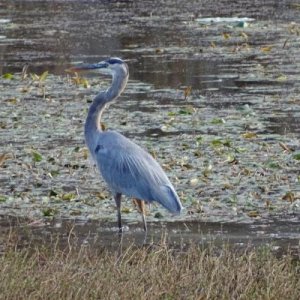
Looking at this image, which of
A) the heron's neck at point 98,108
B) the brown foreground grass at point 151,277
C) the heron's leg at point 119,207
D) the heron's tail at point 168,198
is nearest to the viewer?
the brown foreground grass at point 151,277

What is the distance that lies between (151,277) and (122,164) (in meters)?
2.18

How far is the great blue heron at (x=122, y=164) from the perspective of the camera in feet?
26.0

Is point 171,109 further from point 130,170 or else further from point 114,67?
point 130,170

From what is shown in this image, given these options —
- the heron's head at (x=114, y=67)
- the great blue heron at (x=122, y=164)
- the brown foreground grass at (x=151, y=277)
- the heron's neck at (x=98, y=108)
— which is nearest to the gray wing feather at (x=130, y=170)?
the great blue heron at (x=122, y=164)

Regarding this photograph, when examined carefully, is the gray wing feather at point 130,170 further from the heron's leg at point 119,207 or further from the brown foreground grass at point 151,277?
the brown foreground grass at point 151,277

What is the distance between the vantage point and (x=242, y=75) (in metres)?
14.2

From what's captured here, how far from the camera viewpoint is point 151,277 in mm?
6152

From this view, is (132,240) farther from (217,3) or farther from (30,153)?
(217,3)

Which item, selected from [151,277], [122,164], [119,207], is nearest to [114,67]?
[122,164]

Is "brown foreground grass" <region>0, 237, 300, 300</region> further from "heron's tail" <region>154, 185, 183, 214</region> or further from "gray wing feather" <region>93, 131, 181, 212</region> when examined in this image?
"gray wing feather" <region>93, 131, 181, 212</region>

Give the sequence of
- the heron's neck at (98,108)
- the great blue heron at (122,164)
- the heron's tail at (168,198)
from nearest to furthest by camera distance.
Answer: the heron's tail at (168,198), the great blue heron at (122,164), the heron's neck at (98,108)

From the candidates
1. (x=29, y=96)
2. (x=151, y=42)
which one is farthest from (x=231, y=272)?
(x=151, y=42)

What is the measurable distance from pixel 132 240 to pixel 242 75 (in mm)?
6730

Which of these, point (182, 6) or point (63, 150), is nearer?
point (63, 150)
